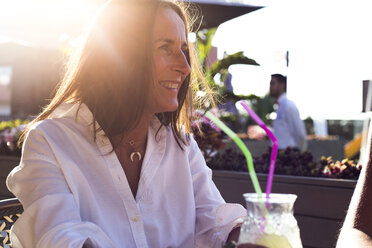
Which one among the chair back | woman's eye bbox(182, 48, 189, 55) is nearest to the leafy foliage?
woman's eye bbox(182, 48, 189, 55)

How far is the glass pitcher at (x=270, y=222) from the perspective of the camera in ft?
3.32

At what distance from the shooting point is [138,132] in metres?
1.92

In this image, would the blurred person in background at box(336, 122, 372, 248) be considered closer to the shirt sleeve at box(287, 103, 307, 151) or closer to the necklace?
the necklace

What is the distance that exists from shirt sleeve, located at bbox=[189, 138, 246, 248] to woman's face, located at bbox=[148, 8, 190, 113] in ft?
1.00

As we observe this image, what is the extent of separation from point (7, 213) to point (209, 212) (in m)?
0.72

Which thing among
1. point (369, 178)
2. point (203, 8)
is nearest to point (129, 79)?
point (369, 178)

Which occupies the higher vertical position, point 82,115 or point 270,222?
point 82,115

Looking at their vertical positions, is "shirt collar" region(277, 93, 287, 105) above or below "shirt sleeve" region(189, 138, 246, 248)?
above

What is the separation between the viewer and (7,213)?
6.27 ft

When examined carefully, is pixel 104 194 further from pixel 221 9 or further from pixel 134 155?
pixel 221 9

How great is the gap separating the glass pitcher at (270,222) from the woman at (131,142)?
2.19 feet

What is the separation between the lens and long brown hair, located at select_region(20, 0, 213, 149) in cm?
183

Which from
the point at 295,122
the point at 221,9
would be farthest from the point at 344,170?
the point at 221,9

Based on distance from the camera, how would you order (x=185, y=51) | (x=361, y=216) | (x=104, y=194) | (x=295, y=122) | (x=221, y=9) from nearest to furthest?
(x=361, y=216) → (x=104, y=194) → (x=185, y=51) → (x=295, y=122) → (x=221, y=9)
